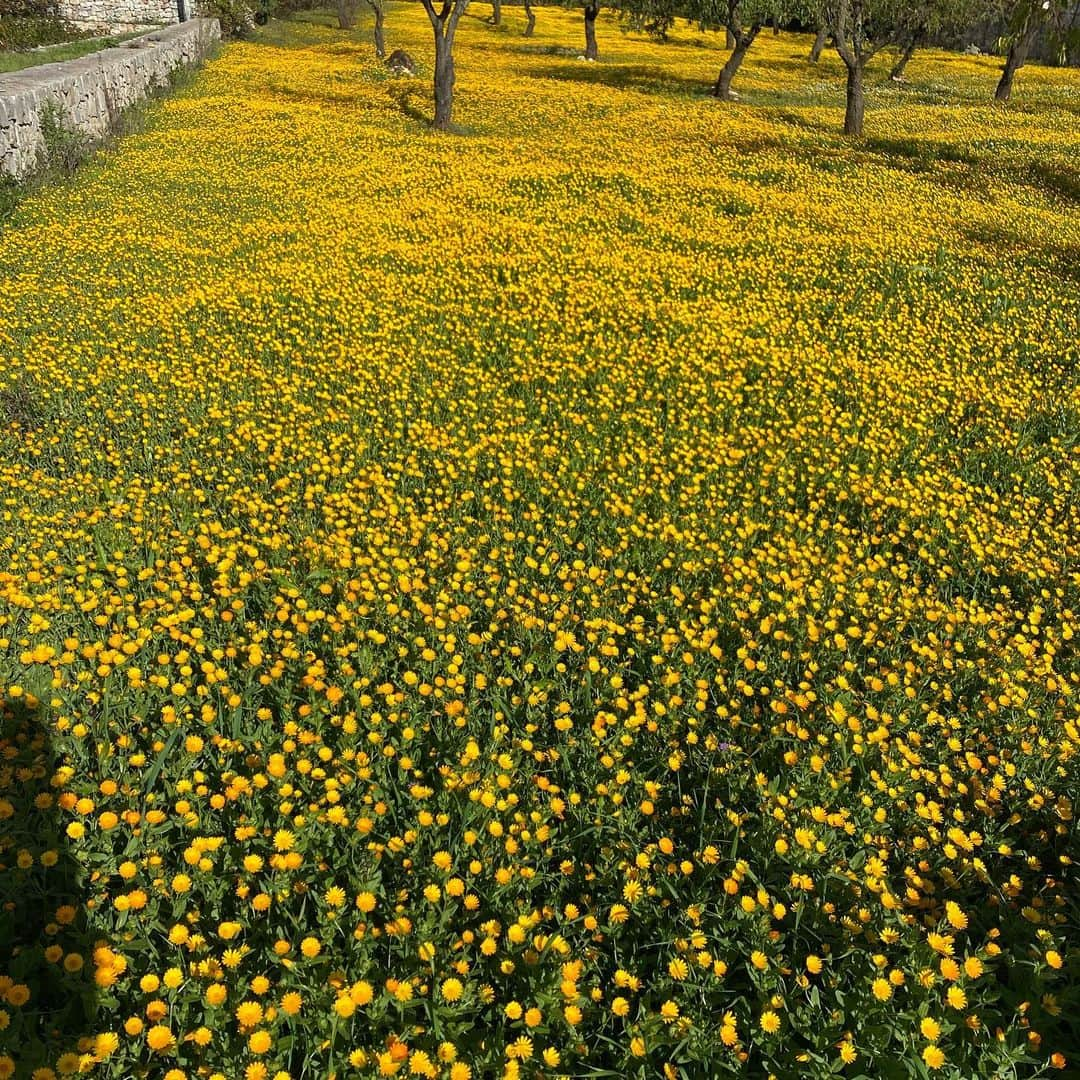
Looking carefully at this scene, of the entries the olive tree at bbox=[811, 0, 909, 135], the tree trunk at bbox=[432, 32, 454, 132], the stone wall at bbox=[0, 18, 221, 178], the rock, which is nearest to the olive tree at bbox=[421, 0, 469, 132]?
the tree trunk at bbox=[432, 32, 454, 132]

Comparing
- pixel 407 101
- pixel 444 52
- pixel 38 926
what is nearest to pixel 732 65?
pixel 407 101

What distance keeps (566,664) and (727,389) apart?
182 inches

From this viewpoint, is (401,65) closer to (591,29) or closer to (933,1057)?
(591,29)

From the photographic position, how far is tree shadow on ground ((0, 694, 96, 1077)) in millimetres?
2234

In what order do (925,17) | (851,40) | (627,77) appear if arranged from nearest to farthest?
(851,40) → (925,17) → (627,77)

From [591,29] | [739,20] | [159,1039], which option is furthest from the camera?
[591,29]

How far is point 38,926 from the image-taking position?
2.72m

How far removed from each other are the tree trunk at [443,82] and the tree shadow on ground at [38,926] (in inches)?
797

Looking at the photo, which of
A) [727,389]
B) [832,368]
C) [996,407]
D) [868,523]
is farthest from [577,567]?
[996,407]

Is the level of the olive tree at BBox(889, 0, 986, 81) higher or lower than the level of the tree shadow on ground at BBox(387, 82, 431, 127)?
higher

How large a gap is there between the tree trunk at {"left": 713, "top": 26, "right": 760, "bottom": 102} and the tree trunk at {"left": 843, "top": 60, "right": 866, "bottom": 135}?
Answer: 6.84 m

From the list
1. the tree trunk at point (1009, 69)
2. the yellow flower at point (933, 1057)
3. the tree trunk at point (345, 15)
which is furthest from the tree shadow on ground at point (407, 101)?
the tree trunk at point (1009, 69)

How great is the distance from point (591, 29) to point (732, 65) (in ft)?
39.3

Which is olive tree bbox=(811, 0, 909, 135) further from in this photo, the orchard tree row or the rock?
the rock
